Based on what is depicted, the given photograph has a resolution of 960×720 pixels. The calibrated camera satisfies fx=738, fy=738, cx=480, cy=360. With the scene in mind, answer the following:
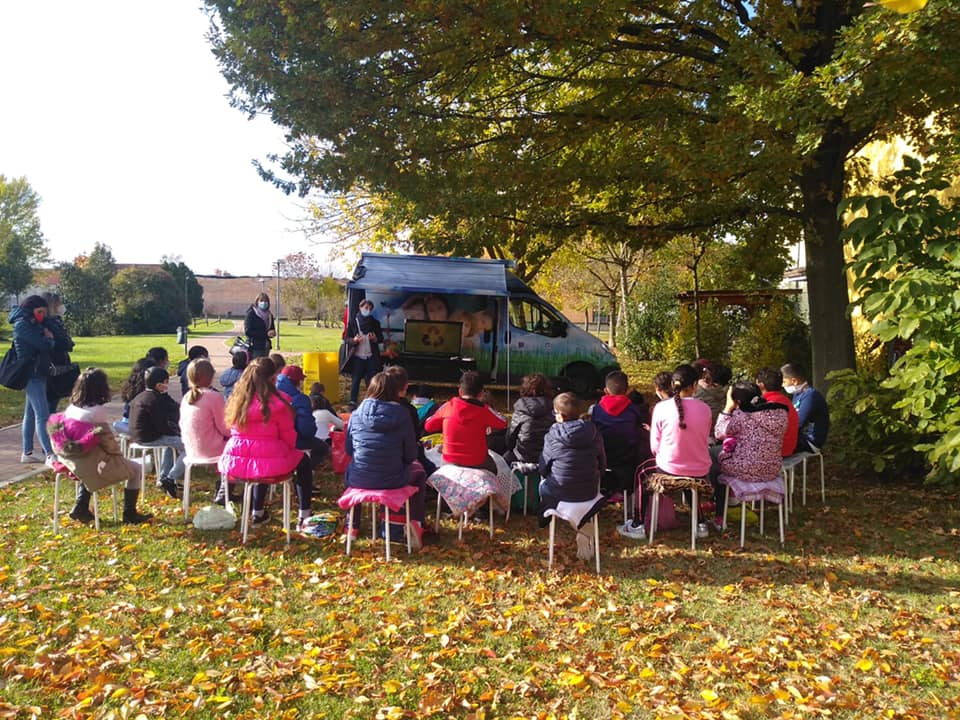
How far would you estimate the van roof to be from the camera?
12969mm

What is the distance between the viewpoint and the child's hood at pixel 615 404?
22.5 feet

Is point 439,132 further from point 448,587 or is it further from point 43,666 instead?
point 43,666

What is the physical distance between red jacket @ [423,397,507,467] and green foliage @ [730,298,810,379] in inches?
472

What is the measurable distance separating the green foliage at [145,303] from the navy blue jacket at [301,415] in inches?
1711

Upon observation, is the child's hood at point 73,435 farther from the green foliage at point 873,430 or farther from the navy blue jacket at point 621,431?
the green foliage at point 873,430

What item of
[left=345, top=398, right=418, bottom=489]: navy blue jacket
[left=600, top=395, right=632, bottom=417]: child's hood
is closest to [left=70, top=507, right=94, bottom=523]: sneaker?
[left=345, top=398, right=418, bottom=489]: navy blue jacket

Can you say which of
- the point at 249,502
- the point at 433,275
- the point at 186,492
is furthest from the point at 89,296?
the point at 249,502

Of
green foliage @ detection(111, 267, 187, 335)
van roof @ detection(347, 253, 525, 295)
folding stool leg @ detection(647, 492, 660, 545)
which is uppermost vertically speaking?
green foliage @ detection(111, 267, 187, 335)

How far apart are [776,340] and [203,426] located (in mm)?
14224

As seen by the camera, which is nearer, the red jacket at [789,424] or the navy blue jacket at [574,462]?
the navy blue jacket at [574,462]

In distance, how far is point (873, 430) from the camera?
8.02 metres

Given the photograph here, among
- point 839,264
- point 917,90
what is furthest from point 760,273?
point 917,90

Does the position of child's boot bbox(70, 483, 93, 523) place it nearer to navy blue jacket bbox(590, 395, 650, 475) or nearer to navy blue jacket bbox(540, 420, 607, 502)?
navy blue jacket bbox(540, 420, 607, 502)

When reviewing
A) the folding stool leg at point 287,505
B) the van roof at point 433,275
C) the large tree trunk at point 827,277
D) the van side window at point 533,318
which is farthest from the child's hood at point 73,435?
the van side window at point 533,318
